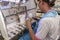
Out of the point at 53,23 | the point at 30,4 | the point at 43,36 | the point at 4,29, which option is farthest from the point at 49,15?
the point at 30,4

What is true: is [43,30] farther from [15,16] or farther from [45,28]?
[15,16]

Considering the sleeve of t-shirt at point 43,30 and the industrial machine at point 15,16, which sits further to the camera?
the industrial machine at point 15,16

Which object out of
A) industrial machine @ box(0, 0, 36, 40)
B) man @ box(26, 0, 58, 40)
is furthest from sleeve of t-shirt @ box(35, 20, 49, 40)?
industrial machine @ box(0, 0, 36, 40)

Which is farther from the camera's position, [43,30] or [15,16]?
[15,16]

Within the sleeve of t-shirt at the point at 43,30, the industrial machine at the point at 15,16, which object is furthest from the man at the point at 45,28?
the industrial machine at the point at 15,16

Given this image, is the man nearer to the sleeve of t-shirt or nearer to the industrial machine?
the sleeve of t-shirt

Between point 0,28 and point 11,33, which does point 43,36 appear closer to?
point 11,33

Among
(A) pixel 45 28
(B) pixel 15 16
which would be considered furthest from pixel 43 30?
(B) pixel 15 16

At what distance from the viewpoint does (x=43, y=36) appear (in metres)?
1.27

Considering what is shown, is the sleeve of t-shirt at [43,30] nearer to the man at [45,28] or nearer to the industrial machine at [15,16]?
the man at [45,28]

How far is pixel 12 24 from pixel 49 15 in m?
0.50

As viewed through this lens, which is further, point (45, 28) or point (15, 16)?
point (15, 16)

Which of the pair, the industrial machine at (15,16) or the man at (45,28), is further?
the industrial machine at (15,16)

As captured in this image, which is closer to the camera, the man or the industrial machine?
the man
